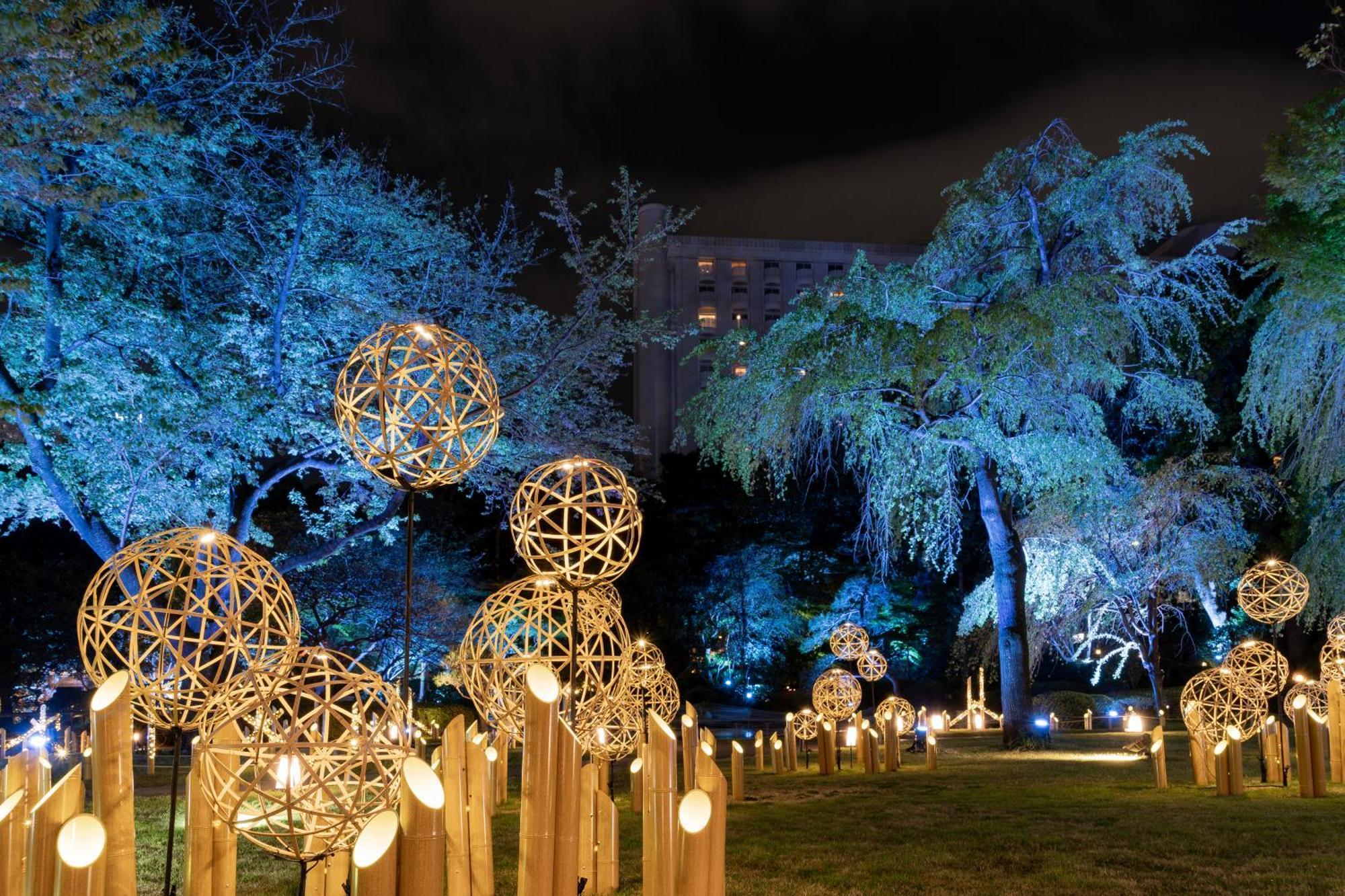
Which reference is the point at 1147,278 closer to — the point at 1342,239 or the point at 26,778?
the point at 1342,239

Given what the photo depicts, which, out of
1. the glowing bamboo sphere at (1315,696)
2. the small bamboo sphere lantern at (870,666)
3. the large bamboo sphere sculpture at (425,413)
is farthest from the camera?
the small bamboo sphere lantern at (870,666)

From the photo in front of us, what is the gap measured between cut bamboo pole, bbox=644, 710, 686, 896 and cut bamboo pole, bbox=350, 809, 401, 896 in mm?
984

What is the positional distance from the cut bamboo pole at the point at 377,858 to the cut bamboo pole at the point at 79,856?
0.75m

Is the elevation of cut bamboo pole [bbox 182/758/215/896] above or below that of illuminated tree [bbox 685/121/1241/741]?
below

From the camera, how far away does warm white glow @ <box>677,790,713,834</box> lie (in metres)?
3.43

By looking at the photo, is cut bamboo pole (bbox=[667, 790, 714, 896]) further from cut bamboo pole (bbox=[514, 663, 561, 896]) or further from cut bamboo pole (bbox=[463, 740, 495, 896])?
cut bamboo pole (bbox=[463, 740, 495, 896])

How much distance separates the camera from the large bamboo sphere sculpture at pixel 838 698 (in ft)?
50.5

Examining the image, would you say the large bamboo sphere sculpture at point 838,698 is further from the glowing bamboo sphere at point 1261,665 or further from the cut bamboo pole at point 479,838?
the cut bamboo pole at point 479,838

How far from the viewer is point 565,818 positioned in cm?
352

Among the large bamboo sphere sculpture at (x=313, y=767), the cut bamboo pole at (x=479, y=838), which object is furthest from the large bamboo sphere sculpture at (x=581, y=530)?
the large bamboo sphere sculpture at (x=313, y=767)

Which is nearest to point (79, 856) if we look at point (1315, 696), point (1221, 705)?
point (1221, 705)

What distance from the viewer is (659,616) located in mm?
34781

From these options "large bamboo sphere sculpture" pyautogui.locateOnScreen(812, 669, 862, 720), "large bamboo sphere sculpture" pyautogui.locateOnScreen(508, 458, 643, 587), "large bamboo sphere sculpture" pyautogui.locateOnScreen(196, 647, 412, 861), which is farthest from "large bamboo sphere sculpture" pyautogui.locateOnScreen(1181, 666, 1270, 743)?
"large bamboo sphere sculpture" pyautogui.locateOnScreen(196, 647, 412, 861)

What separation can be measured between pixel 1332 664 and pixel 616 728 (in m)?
8.43
